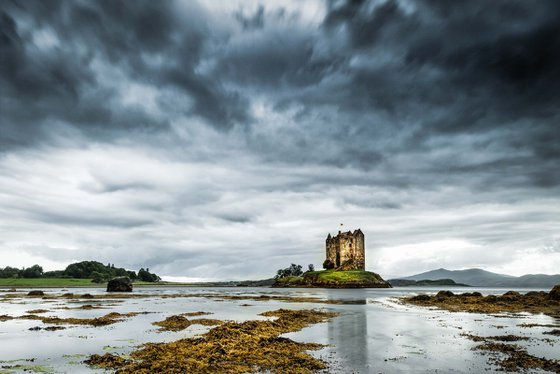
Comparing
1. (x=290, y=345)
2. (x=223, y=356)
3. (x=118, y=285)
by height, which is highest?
(x=118, y=285)

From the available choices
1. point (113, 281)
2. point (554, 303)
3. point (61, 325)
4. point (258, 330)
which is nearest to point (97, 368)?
point (258, 330)

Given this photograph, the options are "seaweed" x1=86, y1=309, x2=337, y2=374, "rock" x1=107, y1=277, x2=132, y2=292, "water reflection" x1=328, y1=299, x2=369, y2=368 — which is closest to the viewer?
"seaweed" x1=86, y1=309, x2=337, y2=374

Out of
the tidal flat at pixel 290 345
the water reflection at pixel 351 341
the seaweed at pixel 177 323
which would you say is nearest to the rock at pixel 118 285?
the tidal flat at pixel 290 345

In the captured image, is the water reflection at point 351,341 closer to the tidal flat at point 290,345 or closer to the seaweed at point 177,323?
the tidal flat at point 290,345

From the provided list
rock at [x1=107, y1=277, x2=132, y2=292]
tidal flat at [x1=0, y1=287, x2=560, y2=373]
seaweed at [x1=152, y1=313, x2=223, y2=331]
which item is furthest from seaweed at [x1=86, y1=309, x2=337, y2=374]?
rock at [x1=107, y1=277, x2=132, y2=292]

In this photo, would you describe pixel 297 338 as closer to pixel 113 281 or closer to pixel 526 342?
pixel 526 342

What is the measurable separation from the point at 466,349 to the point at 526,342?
496cm

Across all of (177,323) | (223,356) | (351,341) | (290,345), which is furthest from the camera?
(177,323)

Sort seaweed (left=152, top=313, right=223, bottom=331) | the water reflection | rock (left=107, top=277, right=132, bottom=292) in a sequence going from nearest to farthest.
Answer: the water reflection
seaweed (left=152, top=313, right=223, bottom=331)
rock (left=107, top=277, right=132, bottom=292)

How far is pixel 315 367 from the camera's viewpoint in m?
14.9

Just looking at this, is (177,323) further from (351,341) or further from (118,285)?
(118,285)

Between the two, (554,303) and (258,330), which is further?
(554,303)

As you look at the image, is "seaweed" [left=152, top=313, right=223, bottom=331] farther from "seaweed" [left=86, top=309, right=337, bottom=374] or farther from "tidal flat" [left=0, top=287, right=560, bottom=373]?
"seaweed" [left=86, top=309, right=337, bottom=374]

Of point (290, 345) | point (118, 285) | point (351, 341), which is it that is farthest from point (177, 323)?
point (118, 285)
